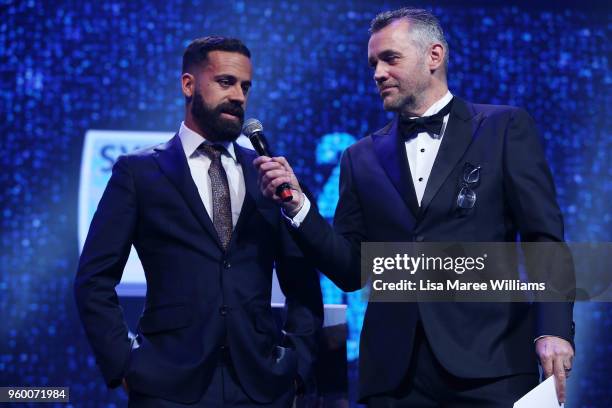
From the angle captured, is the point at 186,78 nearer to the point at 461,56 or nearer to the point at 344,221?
the point at 344,221

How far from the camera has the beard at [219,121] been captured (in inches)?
83.2

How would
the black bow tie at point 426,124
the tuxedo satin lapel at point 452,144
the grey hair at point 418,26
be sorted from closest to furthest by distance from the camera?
the tuxedo satin lapel at point 452,144 < the black bow tie at point 426,124 < the grey hair at point 418,26

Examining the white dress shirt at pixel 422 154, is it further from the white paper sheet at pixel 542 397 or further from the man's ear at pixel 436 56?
the white paper sheet at pixel 542 397

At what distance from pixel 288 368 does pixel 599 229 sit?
238 centimetres

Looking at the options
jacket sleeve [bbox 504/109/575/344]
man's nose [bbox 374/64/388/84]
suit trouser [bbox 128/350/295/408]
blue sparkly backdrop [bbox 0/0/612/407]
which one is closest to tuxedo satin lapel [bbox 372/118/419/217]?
man's nose [bbox 374/64/388/84]

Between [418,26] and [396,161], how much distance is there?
406 mm

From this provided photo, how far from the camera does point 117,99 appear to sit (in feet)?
12.2

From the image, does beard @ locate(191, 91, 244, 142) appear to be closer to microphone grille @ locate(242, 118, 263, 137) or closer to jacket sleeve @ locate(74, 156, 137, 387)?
microphone grille @ locate(242, 118, 263, 137)

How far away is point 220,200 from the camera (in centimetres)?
204

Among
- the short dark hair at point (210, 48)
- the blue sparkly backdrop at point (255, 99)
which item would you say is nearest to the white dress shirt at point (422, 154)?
the short dark hair at point (210, 48)

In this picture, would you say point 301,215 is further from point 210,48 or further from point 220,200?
point 210,48

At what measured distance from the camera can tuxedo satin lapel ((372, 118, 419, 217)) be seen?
78.6 inches

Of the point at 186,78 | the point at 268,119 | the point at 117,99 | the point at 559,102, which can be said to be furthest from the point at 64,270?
the point at 559,102

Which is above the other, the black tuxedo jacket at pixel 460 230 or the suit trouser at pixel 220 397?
the black tuxedo jacket at pixel 460 230
